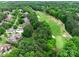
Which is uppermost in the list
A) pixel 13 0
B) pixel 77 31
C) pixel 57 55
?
pixel 13 0

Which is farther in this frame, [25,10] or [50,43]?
[25,10]

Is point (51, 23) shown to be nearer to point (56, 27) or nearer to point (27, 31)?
point (56, 27)

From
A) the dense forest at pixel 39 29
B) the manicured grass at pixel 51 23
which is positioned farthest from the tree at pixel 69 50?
the manicured grass at pixel 51 23

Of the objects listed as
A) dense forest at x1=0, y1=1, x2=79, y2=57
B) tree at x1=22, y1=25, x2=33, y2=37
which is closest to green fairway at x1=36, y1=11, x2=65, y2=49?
dense forest at x1=0, y1=1, x2=79, y2=57

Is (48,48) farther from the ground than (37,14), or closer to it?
closer to it

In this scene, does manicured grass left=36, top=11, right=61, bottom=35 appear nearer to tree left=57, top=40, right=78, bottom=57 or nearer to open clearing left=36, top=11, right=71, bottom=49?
open clearing left=36, top=11, right=71, bottom=49

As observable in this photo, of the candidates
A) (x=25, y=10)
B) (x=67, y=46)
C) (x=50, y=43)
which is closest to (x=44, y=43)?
(x=50, y=43)

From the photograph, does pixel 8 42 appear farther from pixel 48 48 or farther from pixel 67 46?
pixel 67 46

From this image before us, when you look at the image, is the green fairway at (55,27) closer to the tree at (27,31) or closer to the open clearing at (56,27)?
the open clearing at (56,27)
